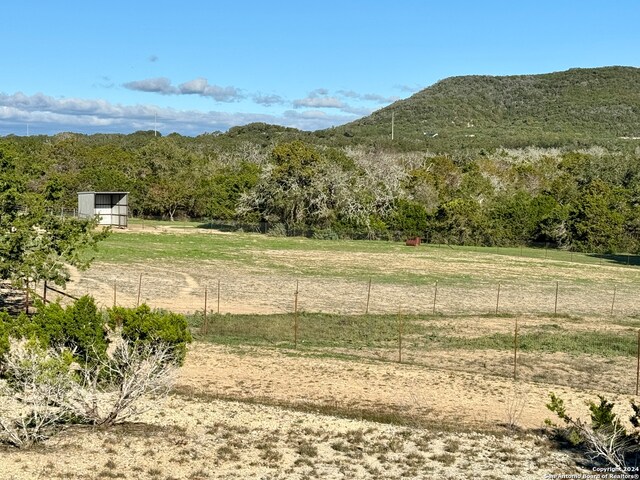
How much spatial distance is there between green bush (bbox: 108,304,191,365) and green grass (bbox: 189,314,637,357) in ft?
23.0

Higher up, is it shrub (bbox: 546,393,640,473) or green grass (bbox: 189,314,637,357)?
shrub (bbox: 546,393,640,473)

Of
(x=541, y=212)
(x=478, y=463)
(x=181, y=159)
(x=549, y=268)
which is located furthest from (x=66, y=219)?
(x=181, y=159)

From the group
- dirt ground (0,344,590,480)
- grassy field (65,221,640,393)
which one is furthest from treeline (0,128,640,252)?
dirt ground (0,344,590,480)

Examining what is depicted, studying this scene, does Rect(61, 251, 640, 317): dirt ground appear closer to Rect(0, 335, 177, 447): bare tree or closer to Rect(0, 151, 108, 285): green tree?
Rect(0, 151, 108, 285): green tree

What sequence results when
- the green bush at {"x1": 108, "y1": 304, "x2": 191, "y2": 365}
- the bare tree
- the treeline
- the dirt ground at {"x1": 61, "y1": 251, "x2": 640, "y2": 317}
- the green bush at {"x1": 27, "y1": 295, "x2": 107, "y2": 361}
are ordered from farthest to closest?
the treeline, the dirt ground at {"x1": 61, "y1": 251, "x2": 640, "y2": 317}, the green bush at {"x1": 108, "y1": 304, "x2": 191, "y2": 365}, the green bush at {"x1": 27, "y1": 295, "x2": 107, "y2": 361}, the bare tree

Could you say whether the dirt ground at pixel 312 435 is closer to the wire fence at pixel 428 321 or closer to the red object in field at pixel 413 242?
the wire fence at pixel 428 321

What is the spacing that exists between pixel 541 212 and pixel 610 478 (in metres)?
68.5

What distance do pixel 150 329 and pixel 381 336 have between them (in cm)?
1155

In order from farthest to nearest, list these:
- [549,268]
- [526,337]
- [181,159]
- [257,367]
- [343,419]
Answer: [181,159]
[549,268]
[526,337]
[257,367]
[343,419]

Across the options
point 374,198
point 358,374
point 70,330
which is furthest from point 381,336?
point 374,198

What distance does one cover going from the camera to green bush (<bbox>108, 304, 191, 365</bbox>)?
17172 millimetres

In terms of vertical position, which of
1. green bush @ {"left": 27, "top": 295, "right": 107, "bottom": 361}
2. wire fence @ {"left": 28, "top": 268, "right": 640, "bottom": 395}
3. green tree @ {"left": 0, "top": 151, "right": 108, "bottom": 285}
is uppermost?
green tree @ {"left": 0, "top": 151, "right": 108, "bottom": 285}

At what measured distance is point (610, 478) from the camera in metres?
12.9

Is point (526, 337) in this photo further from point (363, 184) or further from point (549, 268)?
point (363, 184)
